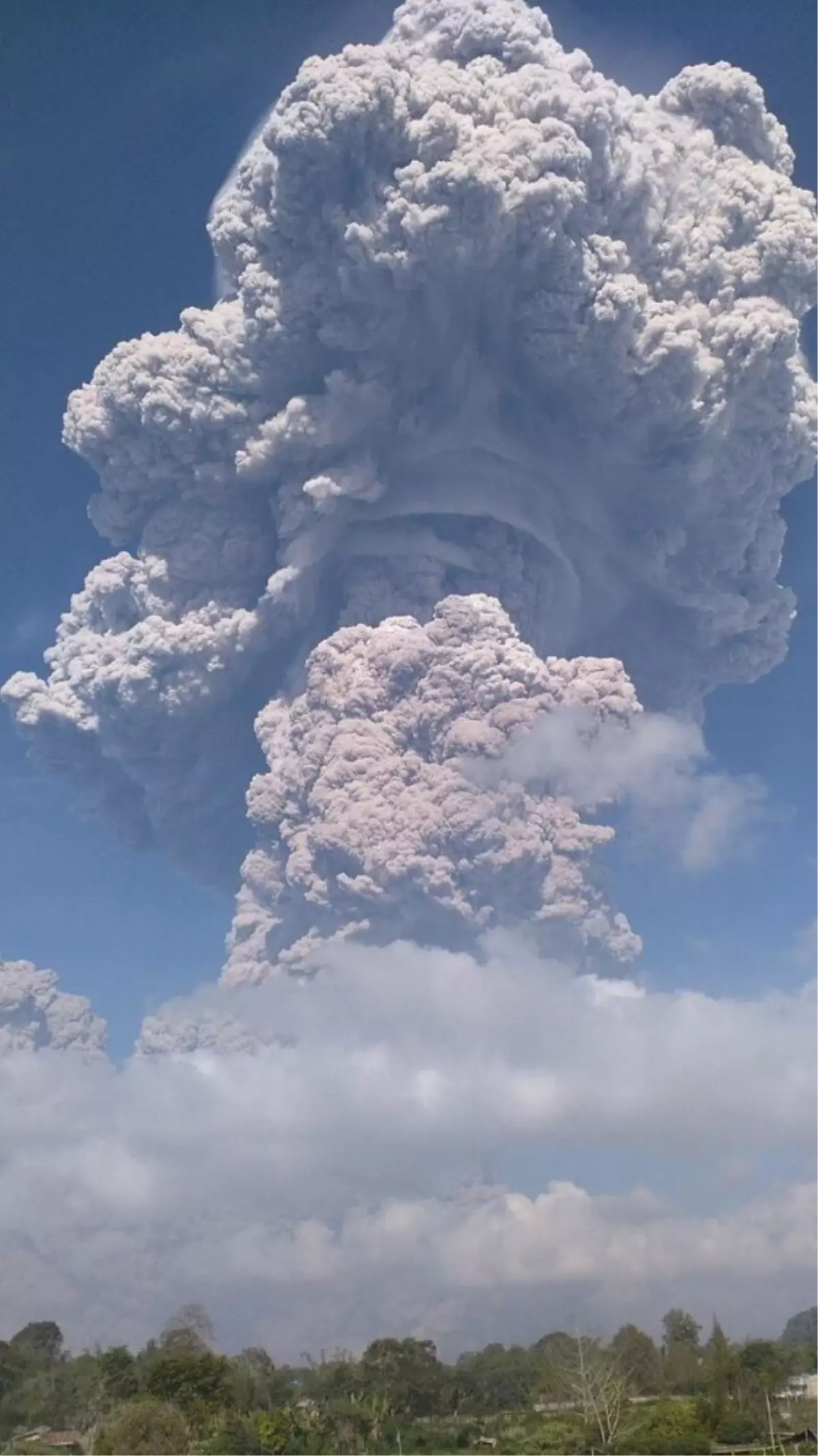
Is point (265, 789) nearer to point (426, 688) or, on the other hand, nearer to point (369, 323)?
point (426, 688)

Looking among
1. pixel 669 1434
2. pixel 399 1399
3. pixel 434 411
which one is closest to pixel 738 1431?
pixel 669 1434

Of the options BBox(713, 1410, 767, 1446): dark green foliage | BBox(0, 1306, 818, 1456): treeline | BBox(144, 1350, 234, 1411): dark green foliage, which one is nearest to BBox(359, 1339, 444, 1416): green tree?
BBox(0, 1306, 818, 1456): treeline

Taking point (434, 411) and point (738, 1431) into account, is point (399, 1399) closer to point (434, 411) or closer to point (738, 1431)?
point (738, 1431)

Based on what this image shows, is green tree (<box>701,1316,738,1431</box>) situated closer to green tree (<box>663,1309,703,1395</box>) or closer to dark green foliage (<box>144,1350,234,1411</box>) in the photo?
green tree (<box>663,1309,703,1395</box>)

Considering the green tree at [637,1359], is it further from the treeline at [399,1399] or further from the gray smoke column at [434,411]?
the gray smoke column at [434,411]

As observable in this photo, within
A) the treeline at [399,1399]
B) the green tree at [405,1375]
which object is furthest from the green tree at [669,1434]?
the green tree at [405,1375]

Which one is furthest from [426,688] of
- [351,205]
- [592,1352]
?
[592,1352]

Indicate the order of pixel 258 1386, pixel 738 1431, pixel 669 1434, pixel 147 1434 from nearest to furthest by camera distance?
pixel 147 1434 < pixel 669 1434 < pixel 738 1431 < pixel 258 1386
